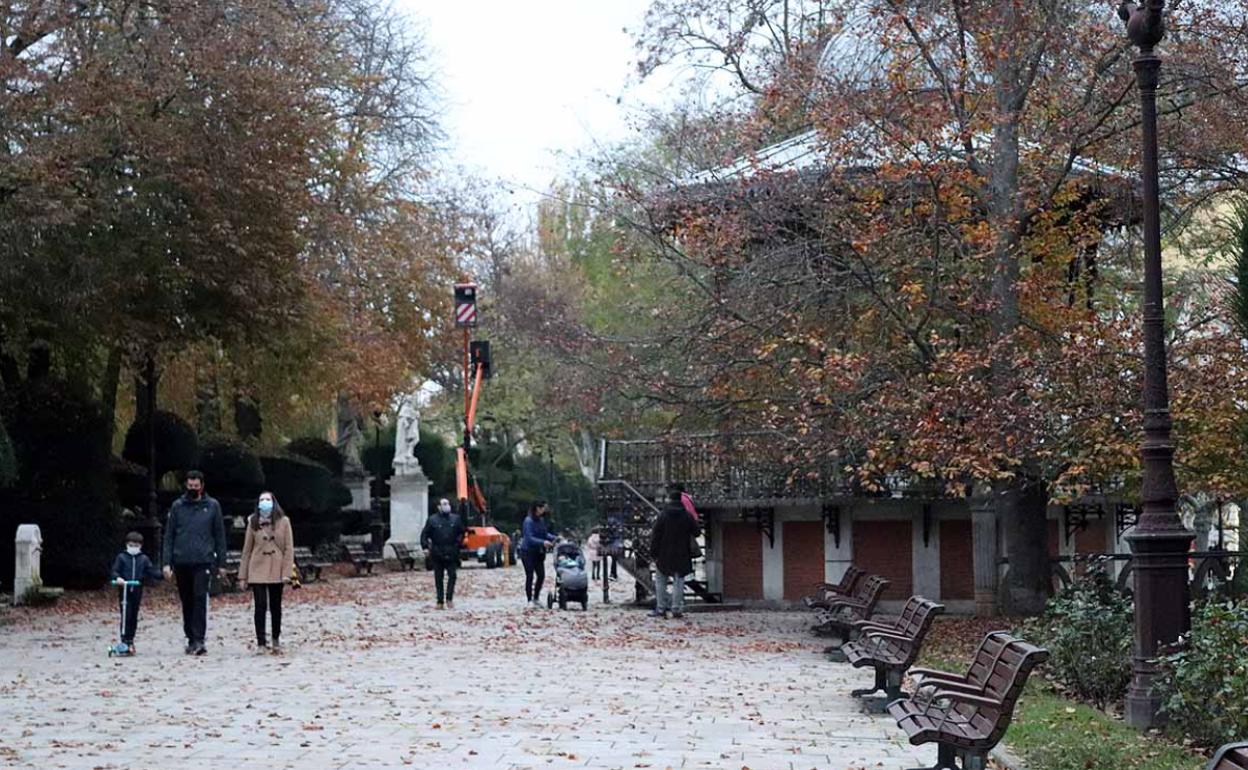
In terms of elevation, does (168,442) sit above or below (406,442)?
below

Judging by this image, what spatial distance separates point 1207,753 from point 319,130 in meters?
23.4

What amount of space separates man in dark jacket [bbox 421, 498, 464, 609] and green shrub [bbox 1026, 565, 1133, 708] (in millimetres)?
13512

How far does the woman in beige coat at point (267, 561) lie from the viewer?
65.0 feet

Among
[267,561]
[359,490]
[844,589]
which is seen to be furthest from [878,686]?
[359,490]

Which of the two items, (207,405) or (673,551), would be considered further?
(207,405)

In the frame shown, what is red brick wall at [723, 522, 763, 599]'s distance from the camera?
29.2 metres

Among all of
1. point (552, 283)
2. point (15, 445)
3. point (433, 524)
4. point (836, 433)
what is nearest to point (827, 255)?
point (836, 433)

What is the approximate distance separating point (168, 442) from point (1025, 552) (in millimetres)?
18857

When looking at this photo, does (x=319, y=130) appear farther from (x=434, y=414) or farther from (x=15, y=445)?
(x=434, y=414)

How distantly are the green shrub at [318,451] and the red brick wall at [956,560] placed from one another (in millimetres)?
21455

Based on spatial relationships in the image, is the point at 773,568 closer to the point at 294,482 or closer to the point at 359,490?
the point at 294,482

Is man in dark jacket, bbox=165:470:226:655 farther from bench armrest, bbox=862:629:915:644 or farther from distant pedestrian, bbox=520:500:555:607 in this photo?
distant pedestrian, bbox=520:500:555:607

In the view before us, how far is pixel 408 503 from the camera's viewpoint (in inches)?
2074

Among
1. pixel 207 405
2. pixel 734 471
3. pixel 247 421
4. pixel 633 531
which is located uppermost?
pixel 207 405
